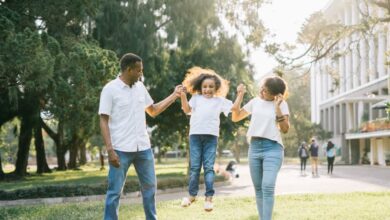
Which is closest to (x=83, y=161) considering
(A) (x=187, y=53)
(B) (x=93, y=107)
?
(A) (x=187, y=53)

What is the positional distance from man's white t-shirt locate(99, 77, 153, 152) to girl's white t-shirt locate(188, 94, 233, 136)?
1079 millimetres

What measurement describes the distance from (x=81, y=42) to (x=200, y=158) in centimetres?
1484

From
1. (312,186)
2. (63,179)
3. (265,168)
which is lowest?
(63,179)

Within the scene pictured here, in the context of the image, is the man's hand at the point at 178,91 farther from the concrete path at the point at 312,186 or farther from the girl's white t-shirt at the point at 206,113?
the concrete path at the point at 312,186

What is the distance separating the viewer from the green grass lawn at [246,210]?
10055 millimetres

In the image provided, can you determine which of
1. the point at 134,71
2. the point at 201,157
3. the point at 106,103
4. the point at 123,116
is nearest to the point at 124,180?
the point at 123,116

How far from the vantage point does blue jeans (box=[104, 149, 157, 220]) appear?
626 cm

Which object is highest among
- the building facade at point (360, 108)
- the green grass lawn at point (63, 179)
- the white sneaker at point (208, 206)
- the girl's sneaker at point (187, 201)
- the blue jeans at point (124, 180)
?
the building facade at point (360, 108)

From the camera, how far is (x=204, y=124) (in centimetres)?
732

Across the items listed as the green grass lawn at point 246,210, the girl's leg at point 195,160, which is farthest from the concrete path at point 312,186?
the girl's leg at point 195,160

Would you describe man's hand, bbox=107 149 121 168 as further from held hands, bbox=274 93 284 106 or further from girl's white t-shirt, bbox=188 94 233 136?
held hands, bbox=274 93 284 106

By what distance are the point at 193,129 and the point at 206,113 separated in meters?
0.27

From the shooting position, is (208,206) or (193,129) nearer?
(208,206)

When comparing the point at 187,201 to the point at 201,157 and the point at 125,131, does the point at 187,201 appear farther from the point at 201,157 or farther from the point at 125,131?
the point at 125,131
